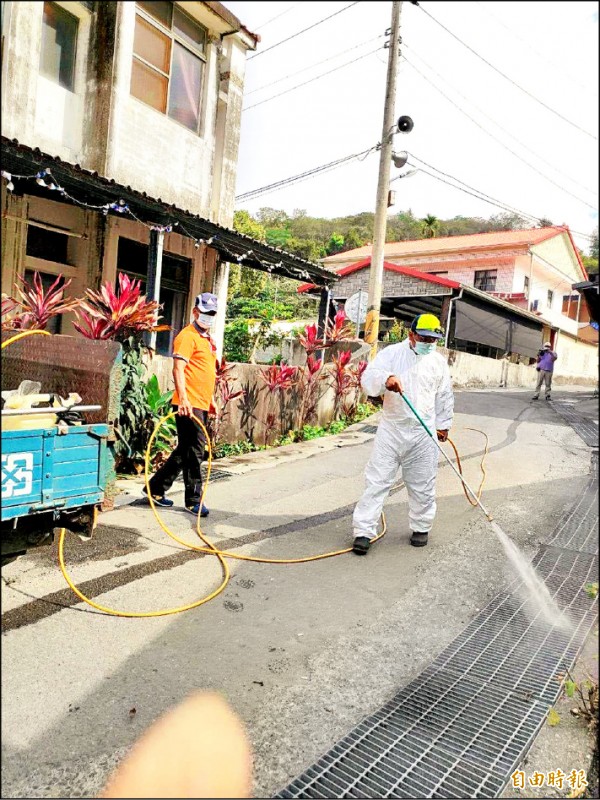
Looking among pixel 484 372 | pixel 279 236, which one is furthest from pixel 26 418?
pixel 279 236

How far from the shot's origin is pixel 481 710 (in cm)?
280

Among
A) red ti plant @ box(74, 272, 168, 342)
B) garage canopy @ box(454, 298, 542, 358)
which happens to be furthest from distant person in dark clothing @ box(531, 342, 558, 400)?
red ti plant @ box(74, 272, 168, 342)

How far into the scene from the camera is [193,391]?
5387mm

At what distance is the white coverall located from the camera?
477 centimetres

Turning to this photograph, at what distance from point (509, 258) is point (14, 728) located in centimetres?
2963

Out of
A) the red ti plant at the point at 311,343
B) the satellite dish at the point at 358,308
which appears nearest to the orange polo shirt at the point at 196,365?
the red ti plant at the point at 311,343

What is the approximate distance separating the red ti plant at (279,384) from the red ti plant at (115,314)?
9.77 feet

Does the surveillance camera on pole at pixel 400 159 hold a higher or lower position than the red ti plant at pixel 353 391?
higher

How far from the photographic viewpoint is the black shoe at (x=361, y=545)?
15.5 ft

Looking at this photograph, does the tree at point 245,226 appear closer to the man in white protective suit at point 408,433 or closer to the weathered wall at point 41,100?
the weathered wall at point 41,100

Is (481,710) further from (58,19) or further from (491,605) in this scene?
(58,19)

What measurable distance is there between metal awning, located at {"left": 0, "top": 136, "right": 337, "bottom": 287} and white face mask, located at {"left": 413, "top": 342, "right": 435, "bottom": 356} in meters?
4.34

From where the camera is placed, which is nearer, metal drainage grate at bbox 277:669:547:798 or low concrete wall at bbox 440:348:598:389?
metal drainage grate at bbox 277:669:547:798

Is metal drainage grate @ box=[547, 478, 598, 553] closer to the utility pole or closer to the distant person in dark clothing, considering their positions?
the utility pole
